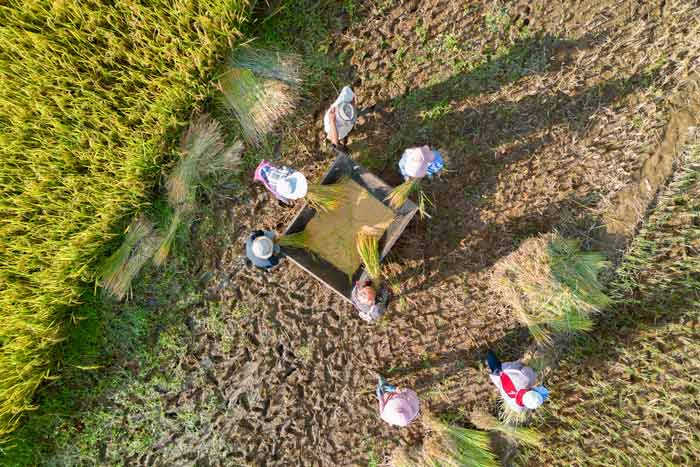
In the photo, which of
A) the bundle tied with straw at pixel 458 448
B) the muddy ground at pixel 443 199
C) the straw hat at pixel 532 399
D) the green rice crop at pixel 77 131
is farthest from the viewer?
the muddy ground at pixel 443 199

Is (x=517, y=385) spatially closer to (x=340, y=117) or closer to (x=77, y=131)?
(x=340, y=117)

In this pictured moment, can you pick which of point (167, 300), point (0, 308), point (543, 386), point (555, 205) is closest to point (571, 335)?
point (543, 386)

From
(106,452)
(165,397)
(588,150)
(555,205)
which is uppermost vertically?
(588,150)

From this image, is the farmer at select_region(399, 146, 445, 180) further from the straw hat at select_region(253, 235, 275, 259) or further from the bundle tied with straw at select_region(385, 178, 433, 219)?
the straw hat at select_region(253, 235, 275, 259)

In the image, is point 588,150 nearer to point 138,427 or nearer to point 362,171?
point 362,171

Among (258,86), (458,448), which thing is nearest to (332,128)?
(258,86)

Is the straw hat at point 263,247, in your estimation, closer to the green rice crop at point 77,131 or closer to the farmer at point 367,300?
the farmer at point 367,300

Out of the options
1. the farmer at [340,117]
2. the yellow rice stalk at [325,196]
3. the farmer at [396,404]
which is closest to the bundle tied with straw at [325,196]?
the yellow rice stalk at [325,196]
